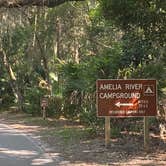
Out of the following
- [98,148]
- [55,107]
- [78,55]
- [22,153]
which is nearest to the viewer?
[22,153]

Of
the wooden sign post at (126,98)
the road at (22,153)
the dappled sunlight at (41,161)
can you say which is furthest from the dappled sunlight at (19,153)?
the wooden sign post at (126,98)

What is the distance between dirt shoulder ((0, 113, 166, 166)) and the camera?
46.3 feet

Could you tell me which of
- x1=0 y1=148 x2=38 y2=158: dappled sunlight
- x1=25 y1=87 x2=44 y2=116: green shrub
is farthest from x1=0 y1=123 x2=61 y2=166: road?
x1=25 y1=87 x2=44 y2=116: green shrub

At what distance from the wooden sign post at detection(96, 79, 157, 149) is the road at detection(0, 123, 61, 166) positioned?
2180mm

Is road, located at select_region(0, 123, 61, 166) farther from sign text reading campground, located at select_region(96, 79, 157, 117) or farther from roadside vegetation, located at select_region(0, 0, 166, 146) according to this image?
sign text reading campground, located at select_region(96, 79, 157, 117)

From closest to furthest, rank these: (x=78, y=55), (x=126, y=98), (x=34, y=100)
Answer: (x=126, y=98)
(x=34, y=100)
(x=78, y=55)

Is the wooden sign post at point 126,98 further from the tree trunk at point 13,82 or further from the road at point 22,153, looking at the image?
the tree trunk at point 13,82

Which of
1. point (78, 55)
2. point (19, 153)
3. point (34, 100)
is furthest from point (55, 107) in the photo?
point (19, 153)

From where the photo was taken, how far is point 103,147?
16.5 metres

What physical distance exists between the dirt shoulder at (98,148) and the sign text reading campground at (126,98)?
1.07 meters

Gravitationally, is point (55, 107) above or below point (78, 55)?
below

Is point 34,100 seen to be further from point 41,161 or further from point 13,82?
point 41,161

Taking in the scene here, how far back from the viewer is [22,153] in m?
16.3

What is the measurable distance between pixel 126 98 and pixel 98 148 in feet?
5.71
